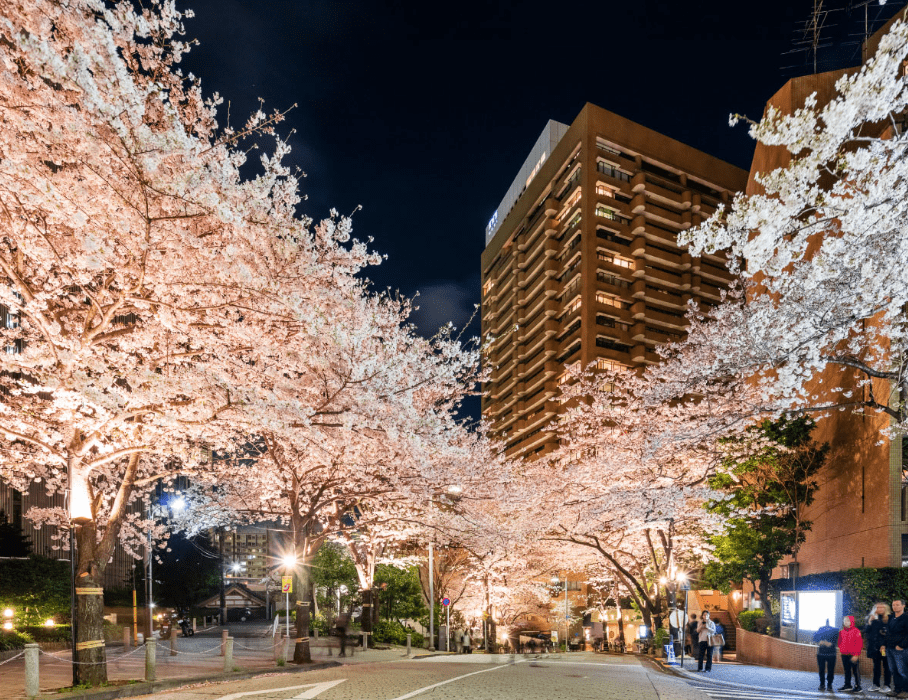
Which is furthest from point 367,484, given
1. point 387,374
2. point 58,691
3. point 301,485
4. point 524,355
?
point 524,355

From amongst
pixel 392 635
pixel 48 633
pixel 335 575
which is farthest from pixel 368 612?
pixel 335 575

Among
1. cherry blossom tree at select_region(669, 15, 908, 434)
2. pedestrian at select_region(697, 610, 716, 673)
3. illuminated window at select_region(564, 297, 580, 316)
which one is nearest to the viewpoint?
cherry blossom tree at select_region(669, 15, 908, 434)

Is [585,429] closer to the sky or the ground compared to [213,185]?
closer to the ground

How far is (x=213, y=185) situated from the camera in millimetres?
10117

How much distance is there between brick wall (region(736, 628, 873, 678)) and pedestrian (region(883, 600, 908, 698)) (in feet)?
14.7

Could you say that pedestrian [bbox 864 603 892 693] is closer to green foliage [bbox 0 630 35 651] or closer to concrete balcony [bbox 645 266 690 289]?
green foliage [bbox 0 630 35 651]

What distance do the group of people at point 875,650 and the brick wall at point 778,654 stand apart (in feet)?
9.83

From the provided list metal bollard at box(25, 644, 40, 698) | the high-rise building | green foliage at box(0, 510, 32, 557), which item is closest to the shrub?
metal bollard at box(25, 644, 40, 698)

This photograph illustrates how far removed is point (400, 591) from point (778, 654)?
2510 cm

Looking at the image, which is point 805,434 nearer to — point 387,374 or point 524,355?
point 387,374

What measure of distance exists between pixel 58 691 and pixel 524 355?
92609mm

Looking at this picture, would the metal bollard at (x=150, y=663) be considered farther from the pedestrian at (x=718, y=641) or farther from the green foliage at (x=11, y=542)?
the green foliage at (x=11, y=542)

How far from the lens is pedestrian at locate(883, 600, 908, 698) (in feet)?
39.4

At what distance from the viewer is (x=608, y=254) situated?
8662 centimetres
